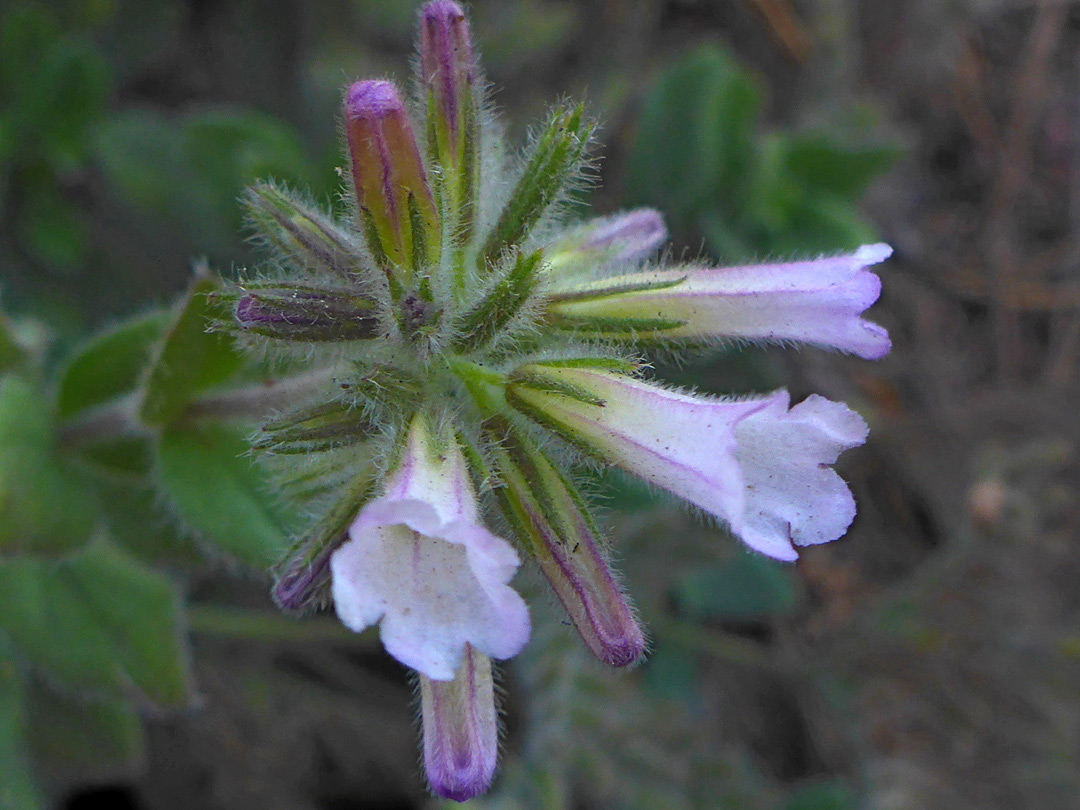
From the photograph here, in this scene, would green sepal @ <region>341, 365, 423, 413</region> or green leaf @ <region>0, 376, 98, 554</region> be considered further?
green leaf @ <region>0, 376, 98, 554</region>

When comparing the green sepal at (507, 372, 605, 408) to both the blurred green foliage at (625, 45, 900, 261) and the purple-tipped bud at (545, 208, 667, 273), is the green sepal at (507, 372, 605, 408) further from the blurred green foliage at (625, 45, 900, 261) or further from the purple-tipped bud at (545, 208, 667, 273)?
the blurred green foliage at (625, 45, 900, 261)

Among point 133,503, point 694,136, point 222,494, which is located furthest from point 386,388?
point 694,136

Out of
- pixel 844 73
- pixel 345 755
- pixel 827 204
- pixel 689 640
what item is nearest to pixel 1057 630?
pixel 689 640

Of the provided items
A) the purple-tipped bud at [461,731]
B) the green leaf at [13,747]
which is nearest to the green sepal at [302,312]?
the purple-tipped bud at [461,731]

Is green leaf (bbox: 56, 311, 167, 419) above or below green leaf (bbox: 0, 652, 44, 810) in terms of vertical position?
above

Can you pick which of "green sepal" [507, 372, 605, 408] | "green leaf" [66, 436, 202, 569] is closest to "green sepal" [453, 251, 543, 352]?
"green sepal" [507, 372, 605, 408]

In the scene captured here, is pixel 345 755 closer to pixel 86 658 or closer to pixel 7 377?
pixel 86 658

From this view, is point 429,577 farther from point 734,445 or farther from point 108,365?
point 108,365
